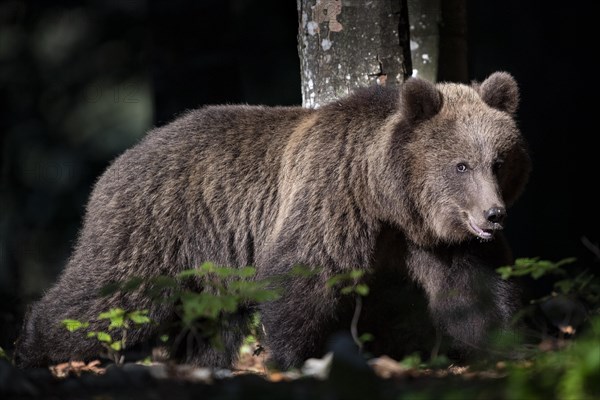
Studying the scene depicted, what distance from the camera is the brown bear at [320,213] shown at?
579cm

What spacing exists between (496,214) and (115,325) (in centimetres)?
235

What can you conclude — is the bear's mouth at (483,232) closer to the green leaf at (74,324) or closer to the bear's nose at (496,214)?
the bear's nose at (496,214)

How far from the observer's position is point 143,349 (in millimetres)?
6746

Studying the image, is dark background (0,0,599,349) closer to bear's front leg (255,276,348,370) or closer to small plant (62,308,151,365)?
small plant (62,308,151,365)

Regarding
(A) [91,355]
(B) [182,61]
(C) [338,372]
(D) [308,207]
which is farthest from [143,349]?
(B) [182,61]

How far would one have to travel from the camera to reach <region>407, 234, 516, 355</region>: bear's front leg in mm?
6008

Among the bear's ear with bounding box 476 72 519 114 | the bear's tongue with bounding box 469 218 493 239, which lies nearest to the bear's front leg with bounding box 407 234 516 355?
the bear's tongue with bounding box 469 218 493 239

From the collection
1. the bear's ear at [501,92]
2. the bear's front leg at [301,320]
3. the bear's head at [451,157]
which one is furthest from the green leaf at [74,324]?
the bear's ear at [501,92]

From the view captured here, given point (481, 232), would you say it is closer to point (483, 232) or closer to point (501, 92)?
point (483, 232)

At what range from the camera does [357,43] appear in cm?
681

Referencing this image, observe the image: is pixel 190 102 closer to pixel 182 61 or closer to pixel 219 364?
pixel 182 61

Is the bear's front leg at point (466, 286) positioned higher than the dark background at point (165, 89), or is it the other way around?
the dark background at point (165, 89)

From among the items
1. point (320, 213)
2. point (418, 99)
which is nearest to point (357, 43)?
point (418, 99)

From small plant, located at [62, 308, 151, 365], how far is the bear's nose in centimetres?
210
